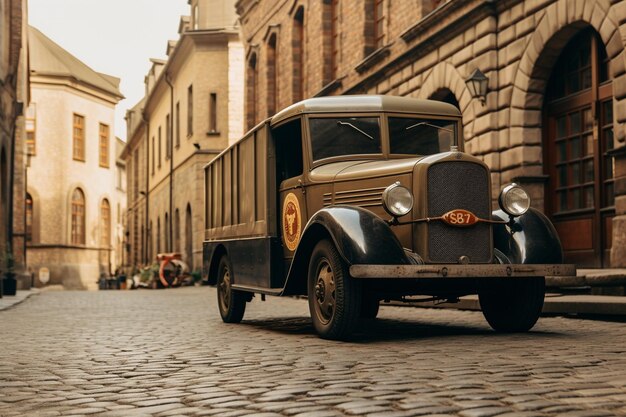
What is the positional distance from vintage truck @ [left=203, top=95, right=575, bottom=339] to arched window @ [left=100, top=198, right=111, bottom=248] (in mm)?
41730

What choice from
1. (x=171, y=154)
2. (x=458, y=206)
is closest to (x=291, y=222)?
(x=458, y=206)

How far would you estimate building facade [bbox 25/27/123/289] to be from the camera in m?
46.1

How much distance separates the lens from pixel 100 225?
4959 centimetres

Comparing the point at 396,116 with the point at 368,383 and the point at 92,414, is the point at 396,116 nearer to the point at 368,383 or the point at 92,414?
the point at 368,383

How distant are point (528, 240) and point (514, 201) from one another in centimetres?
35

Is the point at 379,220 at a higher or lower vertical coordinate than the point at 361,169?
lower

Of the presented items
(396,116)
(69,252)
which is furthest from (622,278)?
(69,252)

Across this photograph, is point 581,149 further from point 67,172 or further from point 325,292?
point 67,172

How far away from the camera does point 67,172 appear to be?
155 ft

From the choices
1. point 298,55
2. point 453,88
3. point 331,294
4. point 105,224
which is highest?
point 298,55

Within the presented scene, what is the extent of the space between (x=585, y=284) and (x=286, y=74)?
17.7 m

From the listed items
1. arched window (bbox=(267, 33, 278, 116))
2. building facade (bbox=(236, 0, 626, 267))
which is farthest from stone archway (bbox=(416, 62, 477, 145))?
arched window (bbox=(267, 33, 278, 116))

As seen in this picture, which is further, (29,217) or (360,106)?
(29,217)

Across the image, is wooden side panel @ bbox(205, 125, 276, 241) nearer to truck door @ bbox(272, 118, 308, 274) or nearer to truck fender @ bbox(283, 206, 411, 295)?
truck door @ bbox(272, 118, 308, 274)
